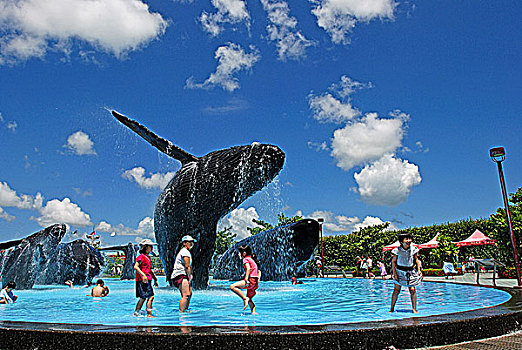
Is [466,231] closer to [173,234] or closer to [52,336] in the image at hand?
[173,234]

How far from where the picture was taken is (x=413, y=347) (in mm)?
5699

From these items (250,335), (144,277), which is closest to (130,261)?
(144,277)

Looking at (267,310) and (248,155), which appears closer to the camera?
(267,310)

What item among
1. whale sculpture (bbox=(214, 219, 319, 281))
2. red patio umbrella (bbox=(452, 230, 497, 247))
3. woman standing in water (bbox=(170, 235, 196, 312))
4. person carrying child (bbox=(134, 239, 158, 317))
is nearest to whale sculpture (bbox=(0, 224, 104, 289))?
whale sculpture (bbox=(214, 219, 319, 281))

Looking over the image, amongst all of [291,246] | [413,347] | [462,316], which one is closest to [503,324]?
[462,316]

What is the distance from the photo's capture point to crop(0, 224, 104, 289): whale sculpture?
20047 millimetres

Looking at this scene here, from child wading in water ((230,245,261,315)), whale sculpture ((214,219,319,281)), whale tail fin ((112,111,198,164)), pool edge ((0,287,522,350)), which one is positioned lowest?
pool edge ((0,287,522,350))

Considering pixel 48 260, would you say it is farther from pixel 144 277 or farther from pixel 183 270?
pixel 183 270

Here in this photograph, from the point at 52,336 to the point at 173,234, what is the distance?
27.3ft

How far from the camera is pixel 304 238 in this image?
79.2 feet

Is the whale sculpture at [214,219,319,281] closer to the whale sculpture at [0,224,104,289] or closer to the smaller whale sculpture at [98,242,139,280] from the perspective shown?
the whale sculpture at [0,224,104,289]

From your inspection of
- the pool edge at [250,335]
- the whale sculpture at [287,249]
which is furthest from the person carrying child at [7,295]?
the whale sculpture at [287,249]

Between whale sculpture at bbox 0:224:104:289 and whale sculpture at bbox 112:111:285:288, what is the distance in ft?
31.7

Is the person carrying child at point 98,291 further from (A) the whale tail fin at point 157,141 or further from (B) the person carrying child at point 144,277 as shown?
(B) the person carrying child at point 144,277
